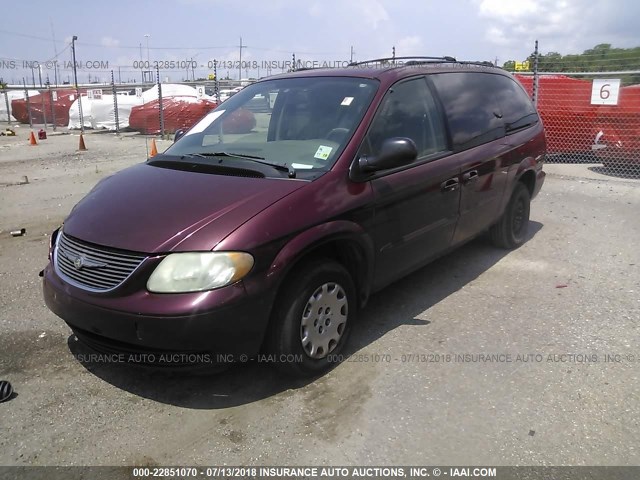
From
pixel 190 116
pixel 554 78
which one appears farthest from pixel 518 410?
pixel 190 116

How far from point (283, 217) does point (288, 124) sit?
1.21 metres

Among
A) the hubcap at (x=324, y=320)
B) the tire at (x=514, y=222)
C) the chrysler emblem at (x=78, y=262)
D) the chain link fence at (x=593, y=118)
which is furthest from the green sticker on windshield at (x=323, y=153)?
the chain link fence at (x=593, y=118)

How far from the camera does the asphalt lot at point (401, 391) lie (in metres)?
2.75

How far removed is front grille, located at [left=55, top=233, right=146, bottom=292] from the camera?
288cm

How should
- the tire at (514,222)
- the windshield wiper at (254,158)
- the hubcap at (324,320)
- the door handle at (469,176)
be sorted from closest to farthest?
the hubcap at (324,320), the windshield wiper at (254,158), the door handle at (469,176), the tire at (514,222)

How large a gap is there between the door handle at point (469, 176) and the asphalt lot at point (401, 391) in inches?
37.9

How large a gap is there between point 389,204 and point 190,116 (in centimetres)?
1787

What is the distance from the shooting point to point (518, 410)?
3.06 meters

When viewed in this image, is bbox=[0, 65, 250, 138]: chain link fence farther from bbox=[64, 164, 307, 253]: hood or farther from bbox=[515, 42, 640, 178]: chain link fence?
bbox=[64, 164, 307, 253]: hood

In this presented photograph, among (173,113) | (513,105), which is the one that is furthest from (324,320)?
(173,113)

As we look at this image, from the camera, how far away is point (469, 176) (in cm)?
456

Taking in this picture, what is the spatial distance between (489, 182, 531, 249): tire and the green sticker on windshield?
2.71m

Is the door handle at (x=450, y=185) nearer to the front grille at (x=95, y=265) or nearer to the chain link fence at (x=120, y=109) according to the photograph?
the front grille at (x=95, y=265)

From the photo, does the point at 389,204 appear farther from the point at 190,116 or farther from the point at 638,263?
the point at 190,116
